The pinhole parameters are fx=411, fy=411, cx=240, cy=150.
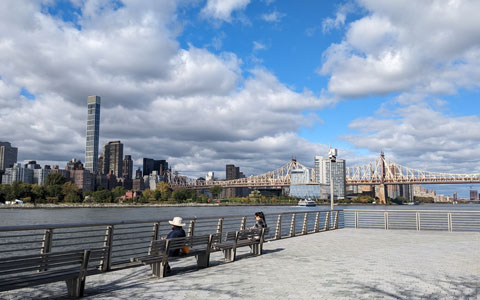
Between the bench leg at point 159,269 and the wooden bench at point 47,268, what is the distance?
146 cm

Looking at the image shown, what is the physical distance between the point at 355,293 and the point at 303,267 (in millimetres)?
2633

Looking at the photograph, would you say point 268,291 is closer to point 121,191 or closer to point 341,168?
point 341,168

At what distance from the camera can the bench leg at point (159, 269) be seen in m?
8.34

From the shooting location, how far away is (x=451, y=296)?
22.7ft

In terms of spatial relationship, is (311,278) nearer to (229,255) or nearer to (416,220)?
(229,255)

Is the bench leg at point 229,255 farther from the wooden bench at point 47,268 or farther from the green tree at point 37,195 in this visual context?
the green tree at point 37,195

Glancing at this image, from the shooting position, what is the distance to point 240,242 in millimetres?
10773

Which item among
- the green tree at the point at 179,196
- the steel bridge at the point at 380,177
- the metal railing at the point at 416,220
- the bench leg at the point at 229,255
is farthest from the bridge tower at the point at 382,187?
the bench leg at the point at 229,255

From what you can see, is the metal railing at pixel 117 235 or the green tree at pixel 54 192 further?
Result: the green tree at pixel 54 192

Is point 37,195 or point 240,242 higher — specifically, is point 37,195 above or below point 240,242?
above

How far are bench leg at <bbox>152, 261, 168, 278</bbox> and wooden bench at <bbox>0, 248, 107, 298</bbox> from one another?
1.46 meters

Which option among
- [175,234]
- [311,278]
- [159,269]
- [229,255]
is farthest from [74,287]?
[229,255]

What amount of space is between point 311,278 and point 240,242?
112 inches

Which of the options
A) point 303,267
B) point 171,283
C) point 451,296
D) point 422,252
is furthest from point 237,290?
point 422,252
